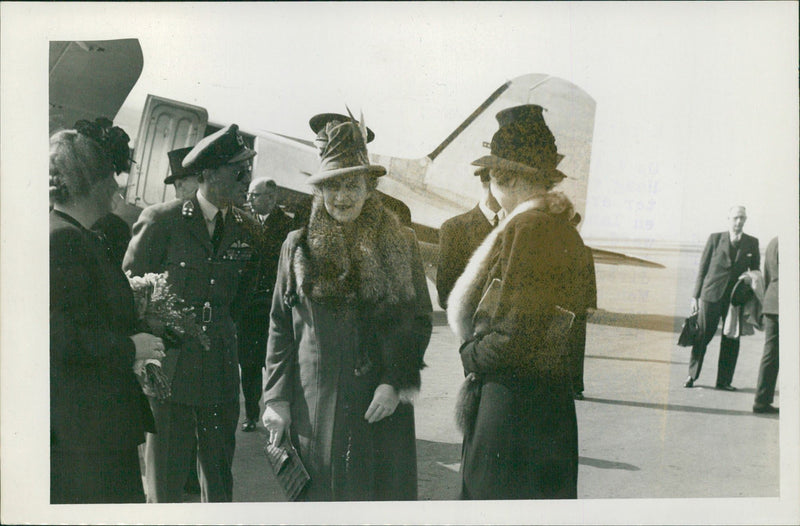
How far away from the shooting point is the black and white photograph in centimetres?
398

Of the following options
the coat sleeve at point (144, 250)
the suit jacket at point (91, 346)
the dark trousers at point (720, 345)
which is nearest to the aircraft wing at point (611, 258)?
the dark trousers at point (720, 345)

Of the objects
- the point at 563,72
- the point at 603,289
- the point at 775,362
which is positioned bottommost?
the point at 775,362

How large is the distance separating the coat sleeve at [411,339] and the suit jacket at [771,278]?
6.53ft

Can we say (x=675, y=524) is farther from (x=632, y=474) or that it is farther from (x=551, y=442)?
(x=551, y=442)

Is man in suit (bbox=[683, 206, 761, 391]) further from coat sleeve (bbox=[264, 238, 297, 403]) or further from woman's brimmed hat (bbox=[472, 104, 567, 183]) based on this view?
coat sleeve (bbox=[264, 238, 297, 403])

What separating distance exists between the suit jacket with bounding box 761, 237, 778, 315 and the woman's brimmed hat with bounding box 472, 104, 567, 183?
4.60ft

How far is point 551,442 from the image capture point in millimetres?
4156

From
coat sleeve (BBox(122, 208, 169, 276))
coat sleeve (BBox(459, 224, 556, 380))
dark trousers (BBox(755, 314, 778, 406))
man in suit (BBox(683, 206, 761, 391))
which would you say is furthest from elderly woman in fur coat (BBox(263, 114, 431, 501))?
dark trousers (BBox(755, 314, 778, 406))

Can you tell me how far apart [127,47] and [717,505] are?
13.1 ft

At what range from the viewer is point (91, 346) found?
3887mm

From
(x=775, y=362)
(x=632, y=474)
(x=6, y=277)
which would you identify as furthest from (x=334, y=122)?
(x=775, y=362)

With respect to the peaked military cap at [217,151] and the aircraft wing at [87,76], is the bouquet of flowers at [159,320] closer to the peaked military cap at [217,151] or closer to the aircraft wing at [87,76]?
the peaked military cap at [217,151]

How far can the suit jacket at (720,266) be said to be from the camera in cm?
443

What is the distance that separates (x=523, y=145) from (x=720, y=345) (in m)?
1.63
